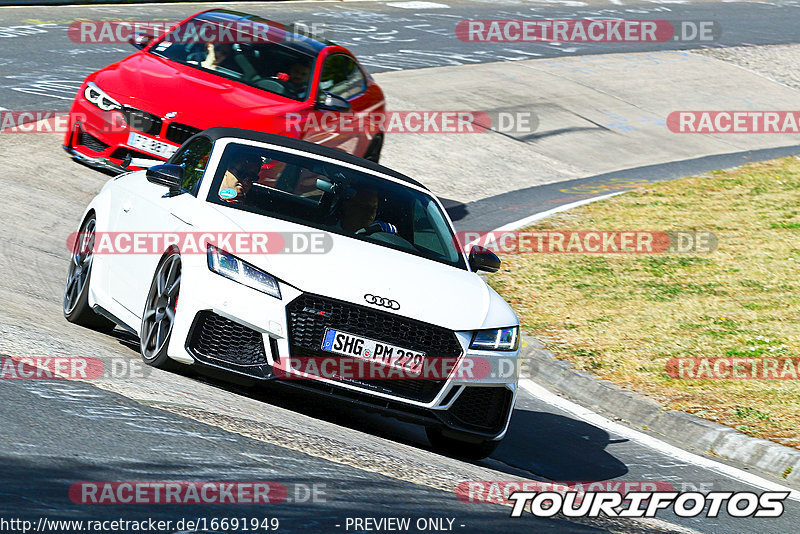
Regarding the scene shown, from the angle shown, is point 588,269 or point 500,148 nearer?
point 588,269

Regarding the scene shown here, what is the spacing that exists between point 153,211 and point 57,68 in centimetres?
1174

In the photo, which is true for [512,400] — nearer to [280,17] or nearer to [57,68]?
[57,68]

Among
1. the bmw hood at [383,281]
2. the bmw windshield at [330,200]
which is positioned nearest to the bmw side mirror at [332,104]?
the bmw windshield at [330,200]

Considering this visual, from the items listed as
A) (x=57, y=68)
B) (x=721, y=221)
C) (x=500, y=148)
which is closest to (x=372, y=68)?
(x=500, y=148)

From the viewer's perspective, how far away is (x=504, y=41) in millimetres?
28641

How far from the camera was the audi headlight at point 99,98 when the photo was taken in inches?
499

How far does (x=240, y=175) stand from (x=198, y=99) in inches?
191

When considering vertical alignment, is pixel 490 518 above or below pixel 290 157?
below

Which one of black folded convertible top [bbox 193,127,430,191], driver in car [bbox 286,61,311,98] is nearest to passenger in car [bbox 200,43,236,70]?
driver in car [bbox 286,61,311,98]

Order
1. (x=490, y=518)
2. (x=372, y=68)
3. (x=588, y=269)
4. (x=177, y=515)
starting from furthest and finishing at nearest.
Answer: (x=372, y=68) → (x=588, y=269) → (x=490, y=518) → (x=177, y=515)

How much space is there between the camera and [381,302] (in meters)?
6.78

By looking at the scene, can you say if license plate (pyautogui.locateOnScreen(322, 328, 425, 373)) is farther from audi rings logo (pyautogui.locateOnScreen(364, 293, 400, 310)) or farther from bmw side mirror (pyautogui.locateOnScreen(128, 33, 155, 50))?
bmw side mirror (pyautogui.locateOnScreen(128, 33, 155, 50))

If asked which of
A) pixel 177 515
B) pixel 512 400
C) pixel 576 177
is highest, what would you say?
pixel 177 515

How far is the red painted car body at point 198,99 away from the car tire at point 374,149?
0.53m
